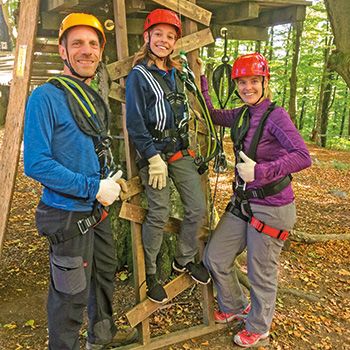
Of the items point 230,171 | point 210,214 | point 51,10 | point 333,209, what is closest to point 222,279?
point 210,214

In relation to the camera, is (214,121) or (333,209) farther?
(333,209)

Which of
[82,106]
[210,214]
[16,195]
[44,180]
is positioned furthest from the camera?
[16,195]

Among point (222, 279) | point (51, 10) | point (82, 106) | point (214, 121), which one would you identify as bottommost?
point (222, 279)

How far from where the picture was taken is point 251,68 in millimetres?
3654

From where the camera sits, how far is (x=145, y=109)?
136 inches

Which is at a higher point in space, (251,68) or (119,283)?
(251,68)

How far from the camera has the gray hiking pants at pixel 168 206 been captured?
12.2 feet

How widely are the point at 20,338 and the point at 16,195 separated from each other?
548 cm

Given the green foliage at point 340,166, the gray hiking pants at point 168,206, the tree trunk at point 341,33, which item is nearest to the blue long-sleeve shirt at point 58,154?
the gray hiking pants at point 168,206

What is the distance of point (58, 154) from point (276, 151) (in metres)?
2.05

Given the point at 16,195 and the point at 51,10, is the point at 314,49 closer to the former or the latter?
the point at 16,195

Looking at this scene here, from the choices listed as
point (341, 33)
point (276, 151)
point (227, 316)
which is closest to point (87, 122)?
point (276, 151)

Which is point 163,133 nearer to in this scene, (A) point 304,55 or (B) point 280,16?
(B) point 280,16

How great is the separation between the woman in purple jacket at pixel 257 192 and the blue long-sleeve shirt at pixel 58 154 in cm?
151
